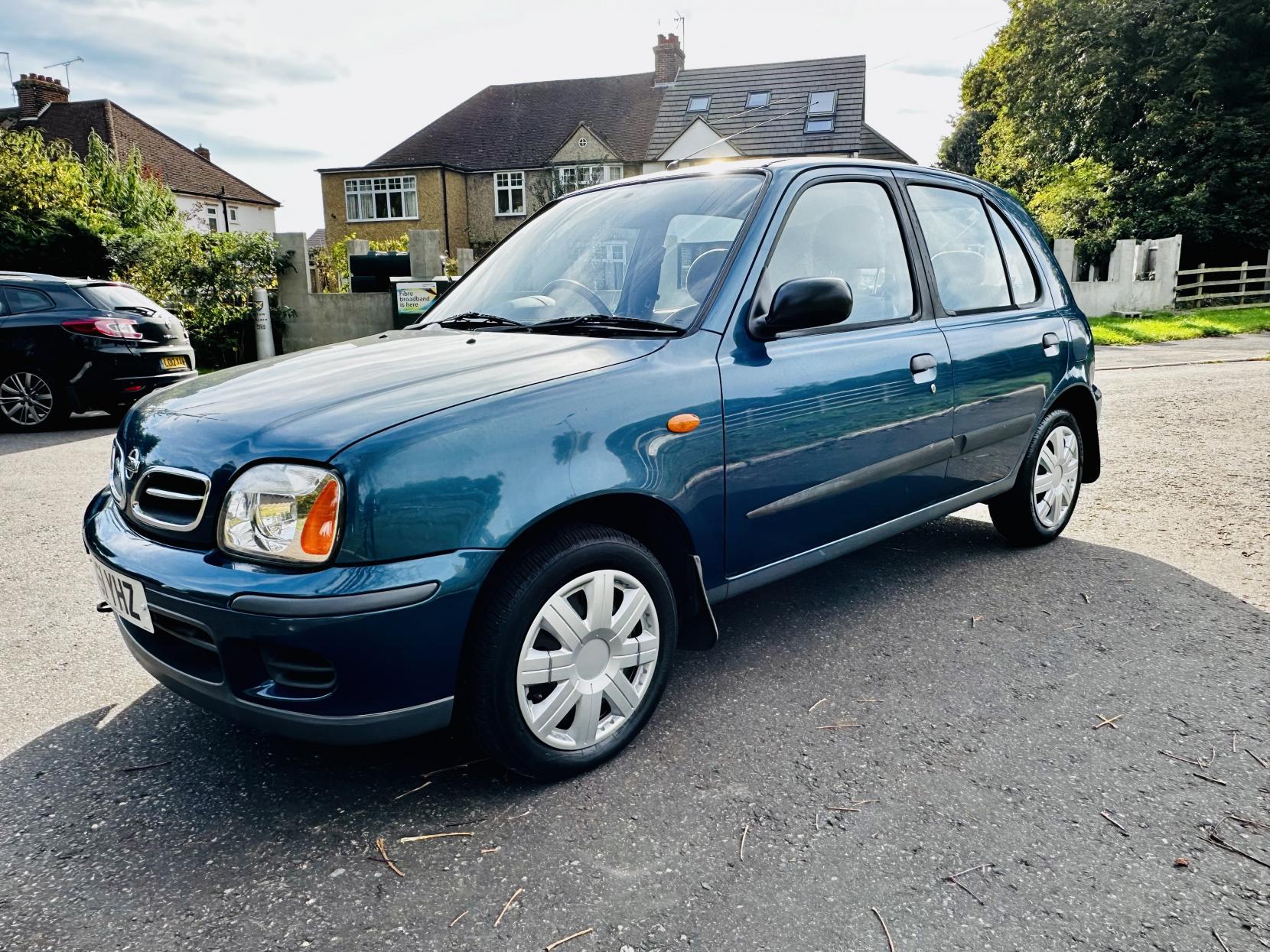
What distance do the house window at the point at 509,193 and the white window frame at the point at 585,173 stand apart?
2.79 meters

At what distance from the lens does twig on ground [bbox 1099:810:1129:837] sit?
2.37 m

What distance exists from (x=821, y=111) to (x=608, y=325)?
35.8m

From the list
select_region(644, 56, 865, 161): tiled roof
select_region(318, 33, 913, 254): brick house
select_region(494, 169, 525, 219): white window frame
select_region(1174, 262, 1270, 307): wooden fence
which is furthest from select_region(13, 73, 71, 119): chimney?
select_region(1174, 262, 1270, 307): wooden fence

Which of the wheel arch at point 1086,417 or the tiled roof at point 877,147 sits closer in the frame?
the wheel arch at point 1086,417

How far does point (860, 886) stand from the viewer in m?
2.17

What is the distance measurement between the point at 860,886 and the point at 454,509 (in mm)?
1323

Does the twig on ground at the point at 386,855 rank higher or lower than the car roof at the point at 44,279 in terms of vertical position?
lower

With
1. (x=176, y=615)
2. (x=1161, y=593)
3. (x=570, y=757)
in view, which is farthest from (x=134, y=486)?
(x=1161, y=593)

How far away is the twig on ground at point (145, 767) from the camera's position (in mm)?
2709

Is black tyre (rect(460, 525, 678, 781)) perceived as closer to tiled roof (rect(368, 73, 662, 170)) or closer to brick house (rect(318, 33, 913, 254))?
brick house (rect(318, 33, 913, 254))

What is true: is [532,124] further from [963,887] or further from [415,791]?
[963,887]

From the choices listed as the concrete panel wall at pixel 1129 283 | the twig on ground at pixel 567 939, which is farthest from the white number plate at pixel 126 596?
the concrete panel wall at pixel 1129 283

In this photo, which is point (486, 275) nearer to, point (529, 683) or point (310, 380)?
point (310, 380)

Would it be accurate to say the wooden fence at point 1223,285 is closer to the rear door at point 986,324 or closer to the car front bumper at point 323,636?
the rear door at point 986,324
